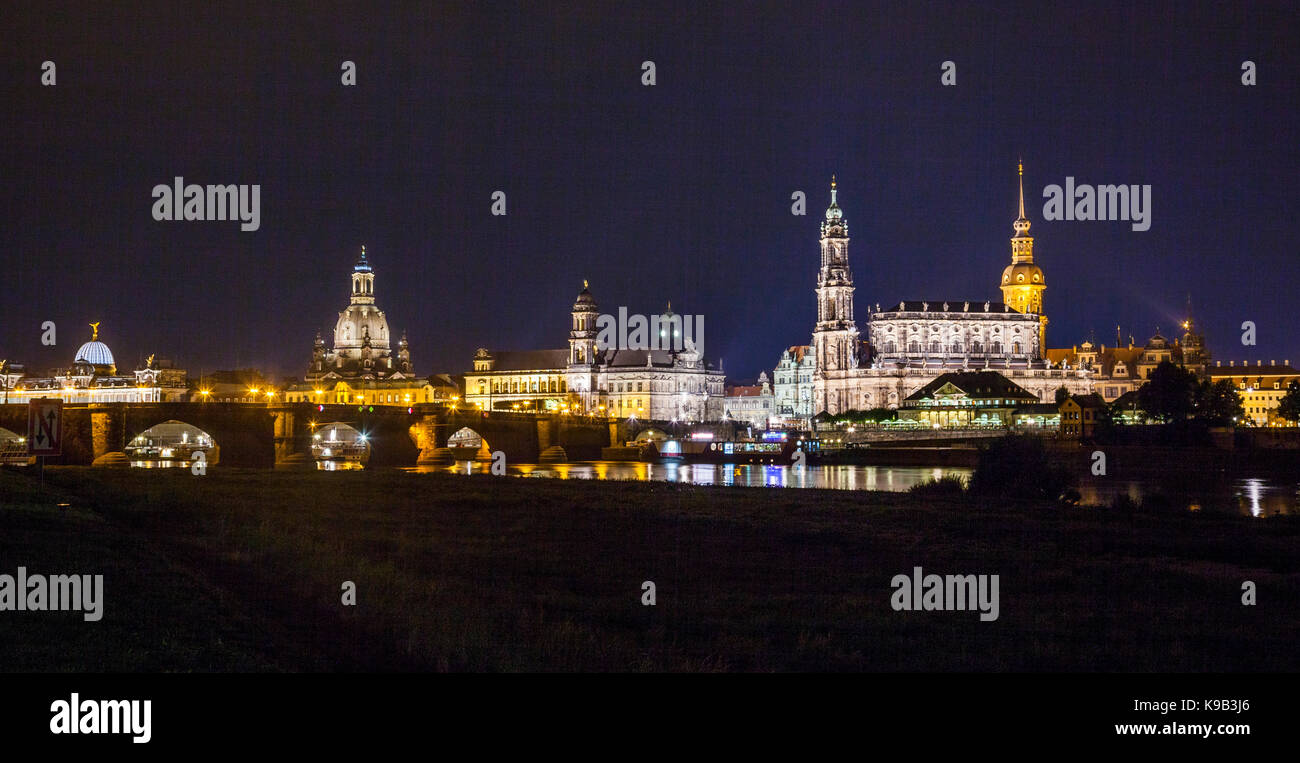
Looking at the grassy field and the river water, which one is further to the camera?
the river water

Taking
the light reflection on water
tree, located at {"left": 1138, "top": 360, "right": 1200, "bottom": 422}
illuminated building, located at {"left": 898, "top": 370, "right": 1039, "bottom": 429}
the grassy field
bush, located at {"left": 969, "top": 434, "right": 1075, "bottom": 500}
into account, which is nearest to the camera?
the grassy field

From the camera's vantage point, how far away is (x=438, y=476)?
255 feet

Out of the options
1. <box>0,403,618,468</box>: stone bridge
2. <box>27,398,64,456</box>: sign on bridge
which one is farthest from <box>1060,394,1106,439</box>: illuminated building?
<box>27,398,64,456</box>: sign on bridge

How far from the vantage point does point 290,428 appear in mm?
100562

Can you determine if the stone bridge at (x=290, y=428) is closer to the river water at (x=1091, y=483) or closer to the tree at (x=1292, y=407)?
the river water at (x=1091, y=483)

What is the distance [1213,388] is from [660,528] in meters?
114

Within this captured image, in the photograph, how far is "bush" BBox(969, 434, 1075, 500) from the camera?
62.2 m

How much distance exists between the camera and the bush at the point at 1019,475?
204 ft

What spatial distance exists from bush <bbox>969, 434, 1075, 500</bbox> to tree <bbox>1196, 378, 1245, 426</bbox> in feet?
217

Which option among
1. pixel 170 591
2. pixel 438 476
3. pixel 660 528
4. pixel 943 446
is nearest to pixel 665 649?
pixel 170 591

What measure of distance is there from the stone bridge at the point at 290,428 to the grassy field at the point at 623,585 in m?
39.4

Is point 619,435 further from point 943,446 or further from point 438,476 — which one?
point 438,476

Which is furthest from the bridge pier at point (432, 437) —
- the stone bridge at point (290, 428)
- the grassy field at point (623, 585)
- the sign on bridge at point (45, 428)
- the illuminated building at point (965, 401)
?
the illuminated building at point (965, 401)

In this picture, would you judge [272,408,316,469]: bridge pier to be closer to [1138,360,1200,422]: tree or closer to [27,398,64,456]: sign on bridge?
[27,398,64,456]: sign on bridge
